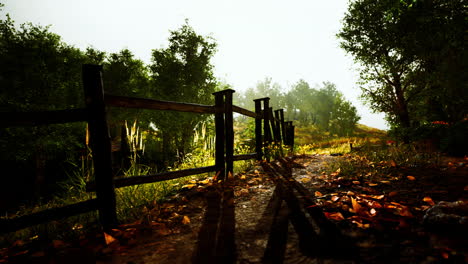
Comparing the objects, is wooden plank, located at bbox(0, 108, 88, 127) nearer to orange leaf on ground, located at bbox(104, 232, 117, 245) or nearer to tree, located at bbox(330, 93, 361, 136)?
orange leaf on ground, located at bbox(104, 232, 117, 245)

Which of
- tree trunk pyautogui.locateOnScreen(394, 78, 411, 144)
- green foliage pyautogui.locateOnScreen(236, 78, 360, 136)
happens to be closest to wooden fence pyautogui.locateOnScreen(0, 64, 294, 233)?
tree trunk pyautogui.locateOnScreen(394, 78, 411, 144)

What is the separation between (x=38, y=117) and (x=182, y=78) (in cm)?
1556

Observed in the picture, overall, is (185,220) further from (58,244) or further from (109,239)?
(58,244)

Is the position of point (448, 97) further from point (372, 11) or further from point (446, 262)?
point (446, 262)

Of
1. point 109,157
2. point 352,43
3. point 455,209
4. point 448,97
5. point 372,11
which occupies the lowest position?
point 455,209

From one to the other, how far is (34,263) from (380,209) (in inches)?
123

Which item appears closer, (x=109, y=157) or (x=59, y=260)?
(x=59, y=260)

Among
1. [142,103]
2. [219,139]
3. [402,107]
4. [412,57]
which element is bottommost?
[219,139]

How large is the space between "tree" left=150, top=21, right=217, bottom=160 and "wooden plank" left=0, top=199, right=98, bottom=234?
13385 millimetres

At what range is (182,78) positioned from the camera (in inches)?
653

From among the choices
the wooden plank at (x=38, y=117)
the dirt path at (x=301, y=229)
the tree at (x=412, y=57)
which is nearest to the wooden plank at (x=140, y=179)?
the dirt path at (x=301, y=229)

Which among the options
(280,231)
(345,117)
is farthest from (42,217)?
(345,117)

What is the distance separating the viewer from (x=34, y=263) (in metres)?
1.60

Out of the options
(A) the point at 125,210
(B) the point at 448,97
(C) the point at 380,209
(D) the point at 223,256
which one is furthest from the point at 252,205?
(B) the point at 448,97
